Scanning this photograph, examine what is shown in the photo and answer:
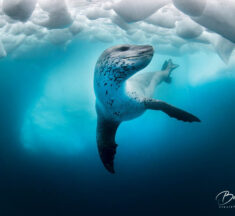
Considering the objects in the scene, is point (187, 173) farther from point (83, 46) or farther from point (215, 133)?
point (83, 46)

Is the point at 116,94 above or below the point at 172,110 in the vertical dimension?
above

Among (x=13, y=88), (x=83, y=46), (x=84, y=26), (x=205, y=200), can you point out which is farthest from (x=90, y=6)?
(x=205, y=200)

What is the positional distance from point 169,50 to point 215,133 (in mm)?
9313

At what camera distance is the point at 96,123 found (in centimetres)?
1484

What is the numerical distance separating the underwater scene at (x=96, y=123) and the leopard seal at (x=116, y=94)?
8.10ft

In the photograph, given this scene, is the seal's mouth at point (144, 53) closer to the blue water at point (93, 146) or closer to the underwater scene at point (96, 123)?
the underwater scene at point (96, 123)

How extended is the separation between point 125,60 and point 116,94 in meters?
0.79

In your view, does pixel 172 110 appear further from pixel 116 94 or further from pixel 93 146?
pixel 93 146

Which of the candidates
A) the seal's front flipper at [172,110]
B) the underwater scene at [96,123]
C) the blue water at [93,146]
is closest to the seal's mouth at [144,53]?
the seal's front flipper at [172,110]

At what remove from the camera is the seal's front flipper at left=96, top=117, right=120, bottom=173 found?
380 cm

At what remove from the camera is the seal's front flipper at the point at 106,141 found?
12.5 ft

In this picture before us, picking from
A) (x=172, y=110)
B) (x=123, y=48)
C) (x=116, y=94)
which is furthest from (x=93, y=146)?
(x=123, y=48)

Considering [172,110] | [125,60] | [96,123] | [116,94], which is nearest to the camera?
[125,60]

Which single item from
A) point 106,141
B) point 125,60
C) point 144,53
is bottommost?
point 106,141
